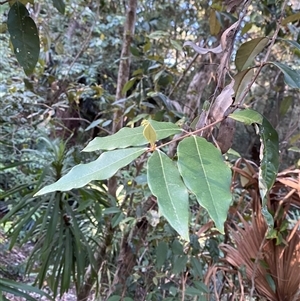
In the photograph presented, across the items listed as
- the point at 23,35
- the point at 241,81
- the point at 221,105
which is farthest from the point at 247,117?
the point at 23,35

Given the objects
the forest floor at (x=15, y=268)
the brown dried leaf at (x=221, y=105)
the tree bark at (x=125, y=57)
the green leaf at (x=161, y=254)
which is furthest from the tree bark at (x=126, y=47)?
the forest floor at (x=15, y=268)

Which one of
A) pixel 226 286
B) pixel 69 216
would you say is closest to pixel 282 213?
pixel 226 286

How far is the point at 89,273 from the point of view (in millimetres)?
1309

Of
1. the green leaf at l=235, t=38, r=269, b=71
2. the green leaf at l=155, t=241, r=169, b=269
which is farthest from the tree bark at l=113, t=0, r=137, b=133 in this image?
the green leaf at l=235, t=38, r=269, b=71

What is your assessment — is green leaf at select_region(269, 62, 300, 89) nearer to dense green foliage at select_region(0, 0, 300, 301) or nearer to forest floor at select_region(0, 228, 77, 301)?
dense green foliage at select_region(0, 0, 300, 301)

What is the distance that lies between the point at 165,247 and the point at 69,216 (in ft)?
1.78

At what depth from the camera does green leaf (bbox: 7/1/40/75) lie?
58 centimetres

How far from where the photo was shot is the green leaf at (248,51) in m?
0.48

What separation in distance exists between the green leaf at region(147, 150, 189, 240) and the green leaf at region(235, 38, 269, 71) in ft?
0.90

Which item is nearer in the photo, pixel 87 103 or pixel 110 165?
pixel 110 165

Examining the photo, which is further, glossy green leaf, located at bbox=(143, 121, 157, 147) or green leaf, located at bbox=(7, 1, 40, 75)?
green leaf, located at bbox=(7, 1, 40, 75)

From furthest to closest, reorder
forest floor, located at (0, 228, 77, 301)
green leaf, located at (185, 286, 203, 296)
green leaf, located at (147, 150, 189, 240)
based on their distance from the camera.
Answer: forest floor, located at (0, 228, 77, 301), green leaf, located at (185, 286, 203, 296), green leaf, located at (147, 150, 189, 240)

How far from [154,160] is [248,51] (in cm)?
29

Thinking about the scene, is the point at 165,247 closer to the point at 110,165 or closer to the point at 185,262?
the point at 185,262
